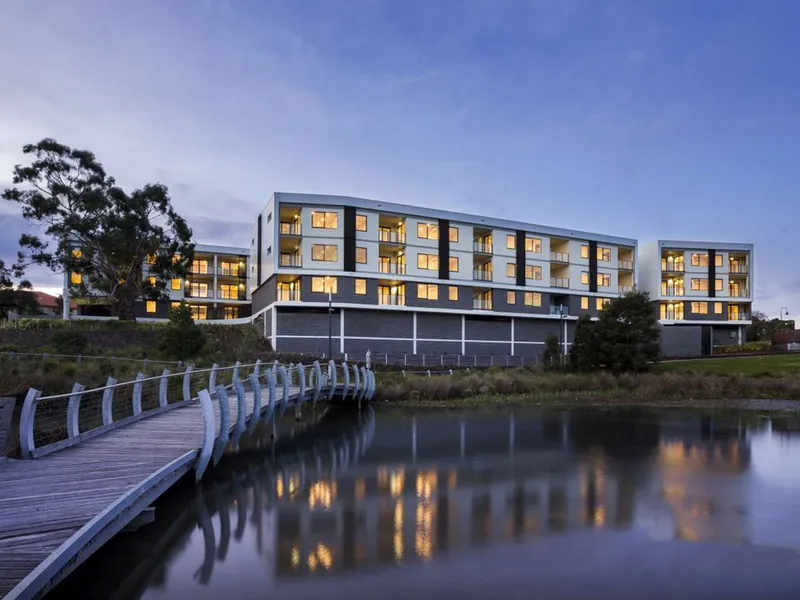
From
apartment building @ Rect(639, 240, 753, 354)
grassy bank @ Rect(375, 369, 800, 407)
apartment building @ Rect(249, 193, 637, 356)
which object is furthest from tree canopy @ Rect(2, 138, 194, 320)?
apartment building @ Rect(639, 240, 753, 354)

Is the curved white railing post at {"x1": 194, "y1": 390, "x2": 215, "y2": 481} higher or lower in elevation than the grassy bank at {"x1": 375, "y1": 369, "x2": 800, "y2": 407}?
higher

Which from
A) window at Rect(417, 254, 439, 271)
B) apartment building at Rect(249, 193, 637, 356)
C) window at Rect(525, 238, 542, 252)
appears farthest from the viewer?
window at Rect(525, 238, 542, 252)

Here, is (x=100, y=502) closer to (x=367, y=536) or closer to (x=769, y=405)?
(x=367, y=536)

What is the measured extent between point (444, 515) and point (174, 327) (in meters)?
27.6

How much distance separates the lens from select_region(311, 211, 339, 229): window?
41469mm

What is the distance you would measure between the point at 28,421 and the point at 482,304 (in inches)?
1631

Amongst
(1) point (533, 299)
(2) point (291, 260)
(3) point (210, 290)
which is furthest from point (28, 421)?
(3) point (210, 290)

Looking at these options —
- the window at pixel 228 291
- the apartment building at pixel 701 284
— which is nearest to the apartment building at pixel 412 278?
the apartment building at pixel 701 284

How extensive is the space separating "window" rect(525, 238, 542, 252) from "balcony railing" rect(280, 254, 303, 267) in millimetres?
20325

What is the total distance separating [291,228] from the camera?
42438 millimetres

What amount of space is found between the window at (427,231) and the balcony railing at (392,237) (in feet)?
4.81

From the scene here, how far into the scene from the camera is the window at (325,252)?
41156 mm

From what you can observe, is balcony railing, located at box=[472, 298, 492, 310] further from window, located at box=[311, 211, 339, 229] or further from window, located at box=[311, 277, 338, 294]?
window, located at box=[311, 211, 339, 229]

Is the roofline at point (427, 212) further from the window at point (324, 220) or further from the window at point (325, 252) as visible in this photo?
the window at point (325, 252)
